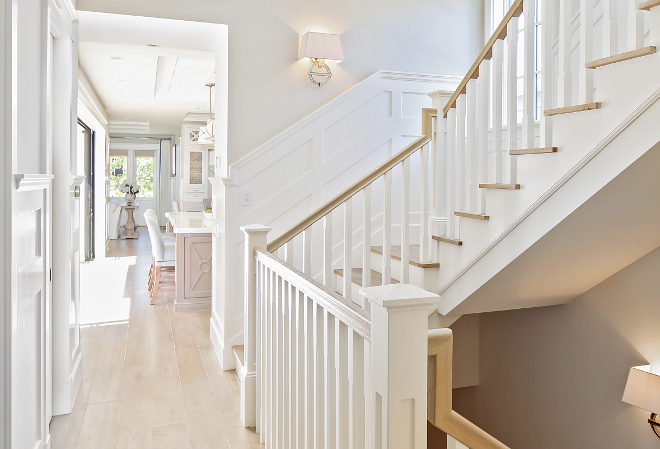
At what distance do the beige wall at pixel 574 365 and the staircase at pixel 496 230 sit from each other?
22 centimetres

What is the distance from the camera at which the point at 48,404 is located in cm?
249

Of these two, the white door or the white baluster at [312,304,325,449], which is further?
the white door

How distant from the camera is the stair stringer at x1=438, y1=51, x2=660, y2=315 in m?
1.79

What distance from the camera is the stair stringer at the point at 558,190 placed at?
1.79 meters

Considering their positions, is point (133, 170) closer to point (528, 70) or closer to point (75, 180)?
point (75, 180)

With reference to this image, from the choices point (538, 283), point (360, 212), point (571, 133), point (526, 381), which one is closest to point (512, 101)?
point (571, 133)

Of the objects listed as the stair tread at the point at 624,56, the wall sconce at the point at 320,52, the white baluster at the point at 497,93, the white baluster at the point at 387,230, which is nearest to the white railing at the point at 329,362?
the white baluster at the point at 387,230

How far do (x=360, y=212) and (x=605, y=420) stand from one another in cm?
219

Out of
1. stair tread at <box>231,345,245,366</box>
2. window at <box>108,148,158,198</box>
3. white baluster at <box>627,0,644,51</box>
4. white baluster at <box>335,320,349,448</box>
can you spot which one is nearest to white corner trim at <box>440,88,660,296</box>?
white baluster at <box>627,0,644,51</box>

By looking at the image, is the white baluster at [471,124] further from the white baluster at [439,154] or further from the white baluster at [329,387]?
the white baluster at [329,387]

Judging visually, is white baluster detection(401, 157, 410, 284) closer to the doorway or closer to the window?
the doorway

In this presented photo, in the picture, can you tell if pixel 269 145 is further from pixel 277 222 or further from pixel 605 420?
pixel 605 420

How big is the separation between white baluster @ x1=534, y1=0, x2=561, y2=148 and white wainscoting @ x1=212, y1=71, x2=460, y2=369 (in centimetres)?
202

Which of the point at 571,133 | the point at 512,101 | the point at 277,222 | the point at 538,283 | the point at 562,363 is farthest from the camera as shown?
the point at 277,222
